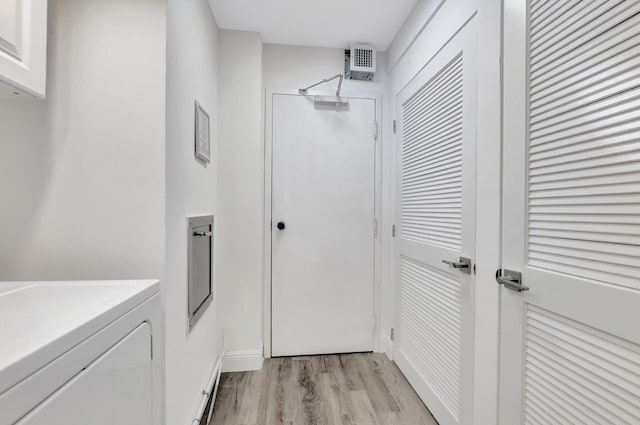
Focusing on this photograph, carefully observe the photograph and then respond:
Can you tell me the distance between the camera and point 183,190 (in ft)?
4.43

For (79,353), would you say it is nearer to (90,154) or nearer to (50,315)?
(50,315)

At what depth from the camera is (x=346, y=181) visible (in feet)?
7.77

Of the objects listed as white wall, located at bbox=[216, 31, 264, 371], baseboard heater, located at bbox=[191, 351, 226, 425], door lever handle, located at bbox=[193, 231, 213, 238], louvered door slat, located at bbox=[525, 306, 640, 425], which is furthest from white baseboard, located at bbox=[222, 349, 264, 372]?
louvered door slat, located at bbox=[525, 306, 640, 425]

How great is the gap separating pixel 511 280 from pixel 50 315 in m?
1.34

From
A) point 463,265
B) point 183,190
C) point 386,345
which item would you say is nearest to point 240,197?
point 183,190

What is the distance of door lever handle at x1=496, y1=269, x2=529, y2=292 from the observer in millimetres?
1046

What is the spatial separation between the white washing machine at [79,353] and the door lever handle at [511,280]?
3.91ft

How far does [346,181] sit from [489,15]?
1.36m

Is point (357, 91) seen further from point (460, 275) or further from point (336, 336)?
point (336, 336)

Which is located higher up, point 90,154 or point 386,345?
point 90,154

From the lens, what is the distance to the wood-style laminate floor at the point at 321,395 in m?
1.67

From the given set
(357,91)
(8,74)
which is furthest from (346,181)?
(8,74)

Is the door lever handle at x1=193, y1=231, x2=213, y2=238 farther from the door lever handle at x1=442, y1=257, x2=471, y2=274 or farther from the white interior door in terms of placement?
the door lever handle at x1=442, y1=257, x2=471, y2=274

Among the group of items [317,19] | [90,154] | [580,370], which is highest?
[317,19]
